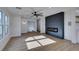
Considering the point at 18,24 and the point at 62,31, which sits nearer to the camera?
the point at 62,31

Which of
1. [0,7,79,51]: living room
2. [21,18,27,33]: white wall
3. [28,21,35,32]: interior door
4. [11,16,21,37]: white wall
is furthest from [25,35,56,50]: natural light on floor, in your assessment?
[28,21,35,32]: interior door

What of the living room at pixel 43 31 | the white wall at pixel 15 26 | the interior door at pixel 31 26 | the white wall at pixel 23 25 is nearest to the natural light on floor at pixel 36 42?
the living room at pixel 43 31

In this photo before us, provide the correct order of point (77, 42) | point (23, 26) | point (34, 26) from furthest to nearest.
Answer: point (34, 26)
point (23, 26)
point (77, 42)

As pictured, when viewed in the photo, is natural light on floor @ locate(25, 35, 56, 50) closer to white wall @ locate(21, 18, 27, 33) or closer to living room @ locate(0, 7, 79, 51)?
living room @ locate(0, 7, 79, 51)

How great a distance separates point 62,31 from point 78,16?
84.8 inches

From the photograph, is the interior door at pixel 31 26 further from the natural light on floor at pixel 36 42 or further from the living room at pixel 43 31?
the natural light on floor at pixel 36 42

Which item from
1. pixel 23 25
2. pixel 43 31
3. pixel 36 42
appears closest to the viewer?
pixel 36 42

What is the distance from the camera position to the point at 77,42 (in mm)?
5641

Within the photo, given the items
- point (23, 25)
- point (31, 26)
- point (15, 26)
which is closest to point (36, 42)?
point (15, 26)

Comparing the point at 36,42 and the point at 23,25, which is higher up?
the point at 23,25

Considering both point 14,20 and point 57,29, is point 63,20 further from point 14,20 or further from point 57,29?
point 14,20

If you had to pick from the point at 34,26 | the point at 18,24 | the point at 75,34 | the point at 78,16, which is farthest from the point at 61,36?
the point at 34,26

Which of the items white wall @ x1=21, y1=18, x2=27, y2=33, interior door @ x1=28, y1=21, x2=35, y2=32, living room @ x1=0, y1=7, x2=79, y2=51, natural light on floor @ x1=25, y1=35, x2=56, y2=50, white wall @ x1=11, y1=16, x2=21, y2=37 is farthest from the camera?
interior door @ x1=28, y1=21, x2=35, y2=32

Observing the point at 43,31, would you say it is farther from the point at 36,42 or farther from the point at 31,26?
the point at 36,42
